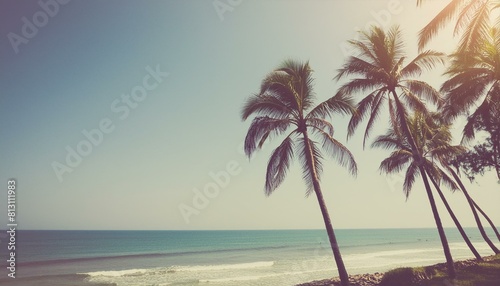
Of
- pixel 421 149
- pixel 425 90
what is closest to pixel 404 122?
pixel 425 90

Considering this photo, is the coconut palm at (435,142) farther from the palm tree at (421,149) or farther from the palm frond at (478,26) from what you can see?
the palm frond at (478,26)

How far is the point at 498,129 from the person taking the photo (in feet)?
39.3

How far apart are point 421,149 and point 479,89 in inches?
198

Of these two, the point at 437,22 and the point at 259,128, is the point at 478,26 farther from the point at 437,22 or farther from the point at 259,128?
the point at 259,128

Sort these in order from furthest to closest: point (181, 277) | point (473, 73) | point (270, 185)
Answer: point (181, 277)
point (473, 73)
point (270, 185)

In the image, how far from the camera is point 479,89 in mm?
13352

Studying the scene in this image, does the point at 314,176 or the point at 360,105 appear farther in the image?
the point at 360,105

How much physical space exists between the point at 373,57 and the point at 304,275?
18208 mm

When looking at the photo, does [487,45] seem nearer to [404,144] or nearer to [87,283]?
[404,144]

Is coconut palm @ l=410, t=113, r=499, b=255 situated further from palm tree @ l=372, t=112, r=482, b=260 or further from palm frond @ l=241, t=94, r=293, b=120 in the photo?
palm frond @ l=241, t=94, r=293, b=120

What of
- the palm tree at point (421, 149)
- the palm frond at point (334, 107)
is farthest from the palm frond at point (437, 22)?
the palm tree at point (421, 149)

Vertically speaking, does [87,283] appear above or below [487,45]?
below

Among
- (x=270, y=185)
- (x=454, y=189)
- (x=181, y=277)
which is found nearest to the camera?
(x=270, y=185)

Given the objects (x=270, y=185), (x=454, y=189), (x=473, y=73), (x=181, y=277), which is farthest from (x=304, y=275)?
(x=473, y=73)
